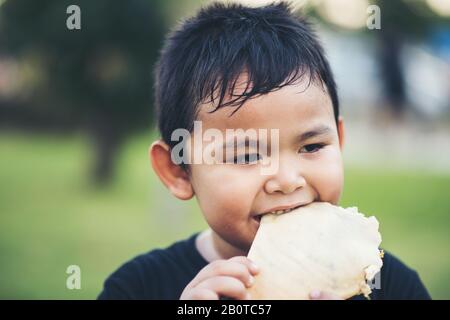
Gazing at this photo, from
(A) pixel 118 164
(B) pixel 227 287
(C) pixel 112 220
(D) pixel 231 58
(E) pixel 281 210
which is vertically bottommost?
(C) pixel 112 220

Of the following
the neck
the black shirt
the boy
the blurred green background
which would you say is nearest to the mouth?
the boy

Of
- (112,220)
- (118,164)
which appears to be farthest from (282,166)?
(118,164)

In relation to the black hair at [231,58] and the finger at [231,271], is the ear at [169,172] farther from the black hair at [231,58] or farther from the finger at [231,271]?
the finger at [231,271]

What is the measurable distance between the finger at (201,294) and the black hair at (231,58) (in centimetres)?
46

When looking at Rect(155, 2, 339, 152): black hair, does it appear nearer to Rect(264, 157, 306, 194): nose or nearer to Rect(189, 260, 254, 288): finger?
Rect(264, 157, 306, 194): nose

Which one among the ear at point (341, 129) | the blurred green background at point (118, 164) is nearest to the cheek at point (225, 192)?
the ear at point (341, 129)

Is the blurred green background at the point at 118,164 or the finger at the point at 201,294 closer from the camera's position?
the finger at the point at 201,294

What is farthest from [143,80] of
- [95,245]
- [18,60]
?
[95,245]

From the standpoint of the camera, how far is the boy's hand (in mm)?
1253

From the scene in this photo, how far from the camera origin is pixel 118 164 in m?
7.95

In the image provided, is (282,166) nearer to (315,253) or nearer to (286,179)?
(286,179)

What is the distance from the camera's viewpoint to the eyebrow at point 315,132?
4.65ft

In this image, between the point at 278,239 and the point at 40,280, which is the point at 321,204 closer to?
the point at 278,239

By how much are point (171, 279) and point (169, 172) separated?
1.07 feet
